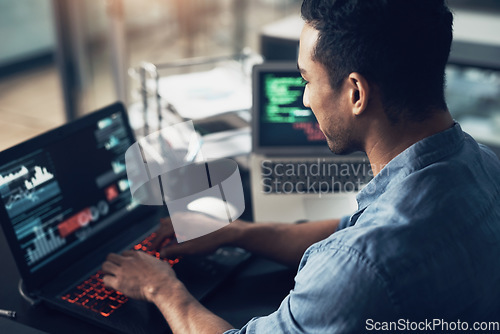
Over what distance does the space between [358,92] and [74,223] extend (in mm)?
713

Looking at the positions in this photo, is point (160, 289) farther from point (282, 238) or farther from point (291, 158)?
point (291, 158)

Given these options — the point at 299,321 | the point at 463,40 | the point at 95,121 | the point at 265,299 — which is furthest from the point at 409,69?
the point at 463,40

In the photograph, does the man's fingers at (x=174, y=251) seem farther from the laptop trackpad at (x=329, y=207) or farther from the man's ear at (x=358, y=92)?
the man's ear at (x=358, y=92)

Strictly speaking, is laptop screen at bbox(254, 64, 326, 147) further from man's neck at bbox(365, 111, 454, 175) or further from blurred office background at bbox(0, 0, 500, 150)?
blurred office background at bbox(0, 0, 500, 150)

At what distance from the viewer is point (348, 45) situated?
2.94ft

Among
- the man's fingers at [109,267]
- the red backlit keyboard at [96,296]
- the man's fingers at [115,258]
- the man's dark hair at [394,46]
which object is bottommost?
the red backlit keyboard at [96,296]

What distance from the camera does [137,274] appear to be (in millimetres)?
1146

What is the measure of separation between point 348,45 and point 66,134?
0.68 metres

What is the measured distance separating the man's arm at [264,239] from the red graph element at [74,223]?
17 centimetres

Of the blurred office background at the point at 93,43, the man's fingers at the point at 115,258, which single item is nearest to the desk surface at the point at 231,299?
the man's fingers at the point at 115,258

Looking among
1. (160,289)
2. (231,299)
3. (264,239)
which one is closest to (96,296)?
(160,289)

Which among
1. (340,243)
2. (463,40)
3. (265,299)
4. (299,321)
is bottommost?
(265,299)

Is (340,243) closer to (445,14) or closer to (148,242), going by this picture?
(445,14)

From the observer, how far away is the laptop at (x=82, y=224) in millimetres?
1125
